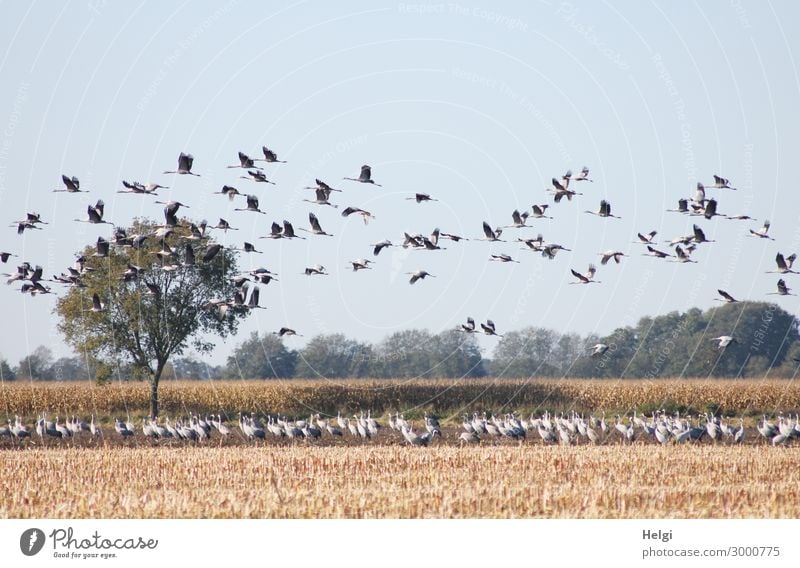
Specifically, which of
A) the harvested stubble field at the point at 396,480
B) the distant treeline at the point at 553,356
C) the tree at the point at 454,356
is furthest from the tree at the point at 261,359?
the harvested stubble field at the point at 396,480

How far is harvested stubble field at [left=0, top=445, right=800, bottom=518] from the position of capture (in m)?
21.6

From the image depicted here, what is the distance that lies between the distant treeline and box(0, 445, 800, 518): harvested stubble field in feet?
219

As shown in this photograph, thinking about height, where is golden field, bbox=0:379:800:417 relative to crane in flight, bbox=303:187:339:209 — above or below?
below

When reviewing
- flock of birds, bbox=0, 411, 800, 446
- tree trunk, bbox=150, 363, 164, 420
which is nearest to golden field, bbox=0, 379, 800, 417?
tree trunk, bbox=150, 363, 164, 420

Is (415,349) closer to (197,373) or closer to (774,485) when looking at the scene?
(197,373)

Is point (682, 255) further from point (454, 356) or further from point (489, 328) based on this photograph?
point (454, 356)

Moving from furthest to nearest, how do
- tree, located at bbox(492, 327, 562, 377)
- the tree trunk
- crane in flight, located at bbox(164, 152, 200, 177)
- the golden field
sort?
tree, located at bbox(492, 327, 562, 377)
the golden field
the tree trunk
crane in flight, located at bbox(164, 152, 200, 177)

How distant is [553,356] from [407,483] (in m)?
129

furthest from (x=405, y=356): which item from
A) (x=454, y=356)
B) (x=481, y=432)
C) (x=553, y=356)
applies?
(x=481, y=432)

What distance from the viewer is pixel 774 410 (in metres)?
62.8

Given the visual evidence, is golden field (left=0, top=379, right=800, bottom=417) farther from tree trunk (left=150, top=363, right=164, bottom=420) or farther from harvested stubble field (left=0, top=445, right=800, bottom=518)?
harvested stubble field (left=0, top=445, right=800, bottom=518)
